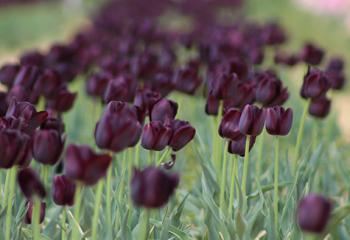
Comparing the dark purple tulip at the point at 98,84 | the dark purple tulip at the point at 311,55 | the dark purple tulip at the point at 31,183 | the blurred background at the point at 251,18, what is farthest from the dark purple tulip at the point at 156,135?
the blurred background at the point at 251,18

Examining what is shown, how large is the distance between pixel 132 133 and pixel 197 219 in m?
0.94

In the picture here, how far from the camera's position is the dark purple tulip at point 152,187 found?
1376mm

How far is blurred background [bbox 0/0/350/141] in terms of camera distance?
1020 centimetres

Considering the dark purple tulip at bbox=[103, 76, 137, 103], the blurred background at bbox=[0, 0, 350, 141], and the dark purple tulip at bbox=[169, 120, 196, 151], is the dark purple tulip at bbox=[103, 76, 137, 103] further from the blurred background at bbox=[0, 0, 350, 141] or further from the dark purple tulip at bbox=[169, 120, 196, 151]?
the blurred background at bbox=[0, 0, 350, 141]

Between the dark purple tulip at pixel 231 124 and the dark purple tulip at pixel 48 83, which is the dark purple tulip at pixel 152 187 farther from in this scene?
the dark purple tulip at pixel 48 83

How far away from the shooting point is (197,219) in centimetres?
243

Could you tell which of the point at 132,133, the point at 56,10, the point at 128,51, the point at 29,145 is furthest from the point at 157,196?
the point at 56,10

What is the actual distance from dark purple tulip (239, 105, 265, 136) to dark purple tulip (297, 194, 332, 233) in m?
0.55

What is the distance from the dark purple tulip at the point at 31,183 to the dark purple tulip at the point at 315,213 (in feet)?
1.81

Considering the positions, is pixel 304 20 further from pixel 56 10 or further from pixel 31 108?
pixel 31 108

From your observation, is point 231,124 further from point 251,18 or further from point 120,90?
point 251,18

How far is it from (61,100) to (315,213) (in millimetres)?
1587

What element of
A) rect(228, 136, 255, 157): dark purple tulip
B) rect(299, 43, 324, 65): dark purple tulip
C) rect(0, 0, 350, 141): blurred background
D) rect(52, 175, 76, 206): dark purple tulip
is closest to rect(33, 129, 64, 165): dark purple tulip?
rect(52, 175, 76, 206): dark purple tulip

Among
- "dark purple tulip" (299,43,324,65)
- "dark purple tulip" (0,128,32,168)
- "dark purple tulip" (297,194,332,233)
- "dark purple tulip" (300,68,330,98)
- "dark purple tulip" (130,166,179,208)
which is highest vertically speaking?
"dark purple tulip" (299,43,324,65)
